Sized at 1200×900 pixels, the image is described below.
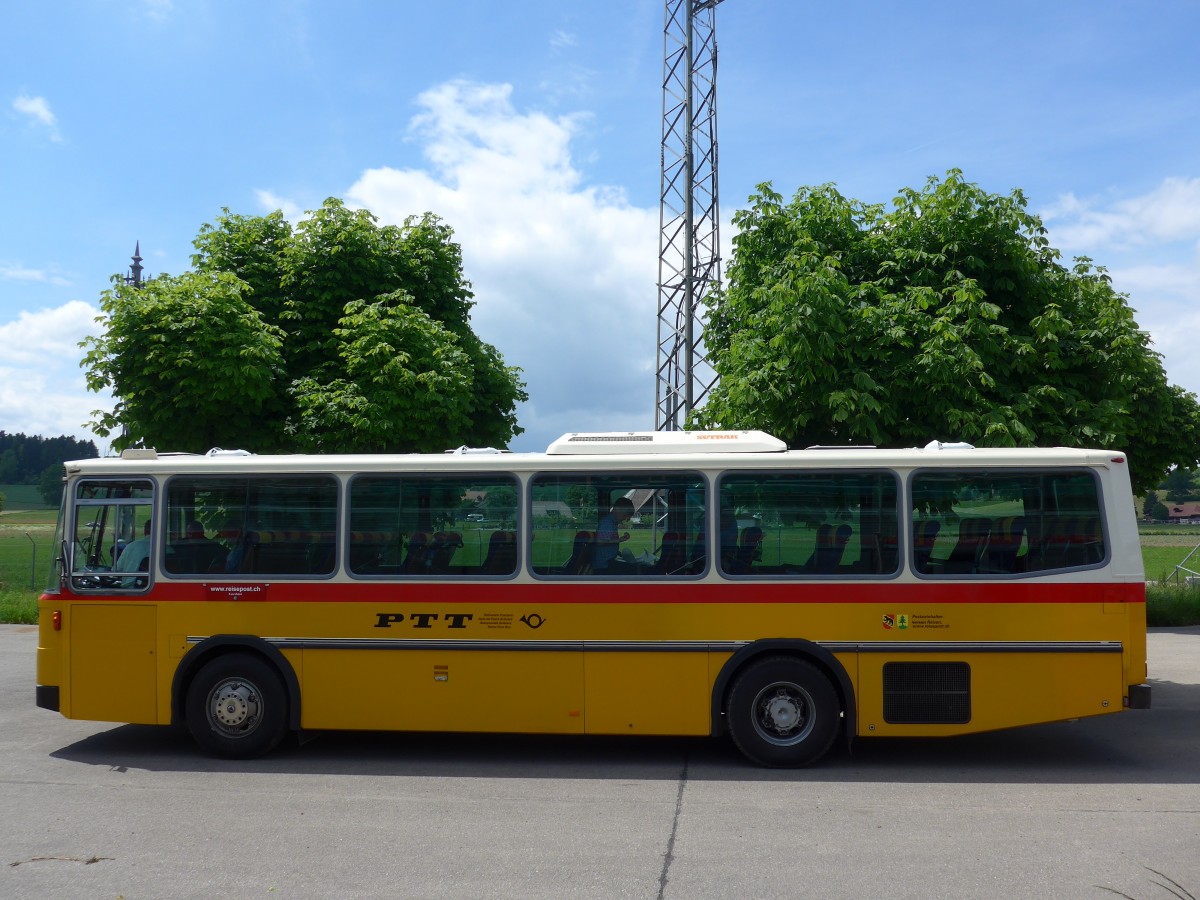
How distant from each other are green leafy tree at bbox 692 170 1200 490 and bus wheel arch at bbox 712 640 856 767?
156 inches

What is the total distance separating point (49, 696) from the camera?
858cm

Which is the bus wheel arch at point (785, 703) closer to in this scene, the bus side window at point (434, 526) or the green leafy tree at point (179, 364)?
the bus side window at point (434, 526)

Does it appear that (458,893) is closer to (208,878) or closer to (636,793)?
(208,878)

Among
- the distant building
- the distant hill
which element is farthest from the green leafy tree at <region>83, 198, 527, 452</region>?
the distant building

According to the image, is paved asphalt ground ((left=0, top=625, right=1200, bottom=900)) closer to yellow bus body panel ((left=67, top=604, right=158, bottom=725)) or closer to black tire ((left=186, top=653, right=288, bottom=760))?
black tire ((left=186, top=653, right=288, bottom=760))

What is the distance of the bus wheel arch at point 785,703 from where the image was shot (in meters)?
8.06

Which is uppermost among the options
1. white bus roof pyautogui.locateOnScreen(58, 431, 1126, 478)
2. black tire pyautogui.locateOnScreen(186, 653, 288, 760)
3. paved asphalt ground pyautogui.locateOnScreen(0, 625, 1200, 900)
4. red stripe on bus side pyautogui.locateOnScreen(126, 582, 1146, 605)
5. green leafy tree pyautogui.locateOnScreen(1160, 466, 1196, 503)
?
green leafy tree pyautogui.locateOnScreen(1160, 466, 1196, 503)

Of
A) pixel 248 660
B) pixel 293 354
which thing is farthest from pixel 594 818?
pixel 293 354

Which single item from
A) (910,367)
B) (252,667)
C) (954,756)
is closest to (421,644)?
(252,667)

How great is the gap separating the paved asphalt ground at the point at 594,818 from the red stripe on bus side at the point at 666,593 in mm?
1364

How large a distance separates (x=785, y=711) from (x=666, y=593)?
1.34 meters

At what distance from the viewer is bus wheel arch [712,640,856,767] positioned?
26.5 ft

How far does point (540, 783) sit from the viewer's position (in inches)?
303

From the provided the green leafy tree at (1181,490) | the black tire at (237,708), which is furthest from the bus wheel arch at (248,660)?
the green leafy tree at (1181,490)
